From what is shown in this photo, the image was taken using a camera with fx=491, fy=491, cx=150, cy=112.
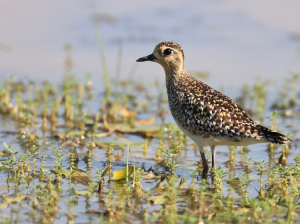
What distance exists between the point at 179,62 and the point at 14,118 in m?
4.24

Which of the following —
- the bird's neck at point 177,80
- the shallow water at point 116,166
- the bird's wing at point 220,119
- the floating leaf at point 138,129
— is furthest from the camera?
the floating leaf at point 138,129

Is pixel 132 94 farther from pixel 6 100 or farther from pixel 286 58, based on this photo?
pixel 286 58

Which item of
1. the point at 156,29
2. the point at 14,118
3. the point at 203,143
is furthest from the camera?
the point at 156,29

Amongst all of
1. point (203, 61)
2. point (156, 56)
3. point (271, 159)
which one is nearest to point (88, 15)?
point (203, 61)

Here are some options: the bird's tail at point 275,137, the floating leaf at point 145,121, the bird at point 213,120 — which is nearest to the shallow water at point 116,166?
the floating leaf at point 145,121

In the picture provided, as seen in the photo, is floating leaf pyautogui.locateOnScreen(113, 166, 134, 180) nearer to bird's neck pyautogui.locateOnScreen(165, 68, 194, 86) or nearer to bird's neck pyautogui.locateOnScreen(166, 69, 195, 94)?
bird's neck pyautogui.locateOnScreen(166, 69, 195, 94)

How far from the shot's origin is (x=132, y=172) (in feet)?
24.5

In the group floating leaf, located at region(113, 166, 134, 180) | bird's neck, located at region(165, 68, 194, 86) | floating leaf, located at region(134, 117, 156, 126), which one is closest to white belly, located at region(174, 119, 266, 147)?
bird's neck, located at region(165, 68, 194, 86)

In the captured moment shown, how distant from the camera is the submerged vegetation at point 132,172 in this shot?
19.5 ft

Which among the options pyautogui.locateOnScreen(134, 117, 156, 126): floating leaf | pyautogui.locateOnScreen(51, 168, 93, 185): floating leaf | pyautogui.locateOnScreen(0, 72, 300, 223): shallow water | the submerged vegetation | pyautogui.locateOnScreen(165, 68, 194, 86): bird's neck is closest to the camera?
the submerged vegetation

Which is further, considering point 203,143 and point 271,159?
point 271,159

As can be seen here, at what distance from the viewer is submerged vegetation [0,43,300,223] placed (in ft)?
19.5

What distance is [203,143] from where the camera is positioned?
8109 millimetres

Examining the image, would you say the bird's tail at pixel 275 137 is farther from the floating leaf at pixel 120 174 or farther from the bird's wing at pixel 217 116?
the floating leaf at pixel 120 174
